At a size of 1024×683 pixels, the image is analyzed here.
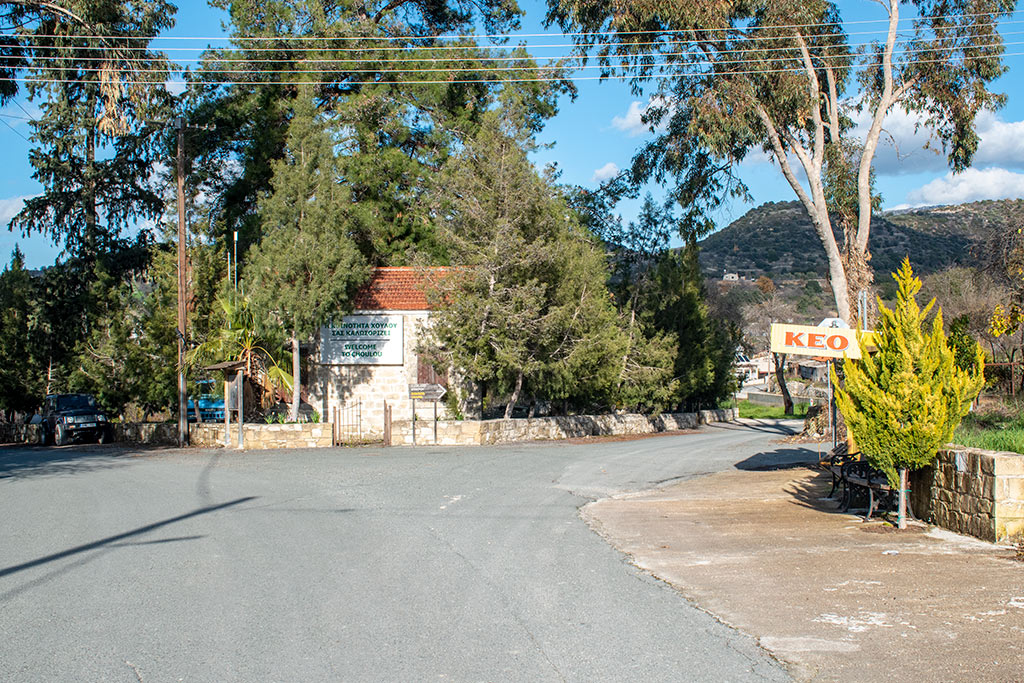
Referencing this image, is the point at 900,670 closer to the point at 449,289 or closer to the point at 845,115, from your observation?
the point at 449,289

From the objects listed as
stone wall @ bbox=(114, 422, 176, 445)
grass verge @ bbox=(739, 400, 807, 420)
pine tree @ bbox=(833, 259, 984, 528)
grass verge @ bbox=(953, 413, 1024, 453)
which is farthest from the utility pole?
grass verge @ bbox=(739, 400, 807, 420)

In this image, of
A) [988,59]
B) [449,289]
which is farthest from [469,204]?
[988,59]

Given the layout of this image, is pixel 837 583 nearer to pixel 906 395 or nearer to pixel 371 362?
pixel 906 395

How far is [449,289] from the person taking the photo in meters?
28.3

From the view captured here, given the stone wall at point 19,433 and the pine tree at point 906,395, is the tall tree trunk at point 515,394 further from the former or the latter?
the pine tree at point 906,395

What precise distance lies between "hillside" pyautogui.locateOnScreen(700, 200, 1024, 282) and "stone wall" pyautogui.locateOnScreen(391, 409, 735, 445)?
244ft

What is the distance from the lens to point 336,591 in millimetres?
7945

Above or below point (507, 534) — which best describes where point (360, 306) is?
above

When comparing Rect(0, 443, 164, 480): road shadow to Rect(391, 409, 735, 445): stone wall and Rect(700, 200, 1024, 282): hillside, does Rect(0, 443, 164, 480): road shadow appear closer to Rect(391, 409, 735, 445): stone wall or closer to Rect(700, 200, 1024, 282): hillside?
Rect(391, 409, 735, 445): stone wall

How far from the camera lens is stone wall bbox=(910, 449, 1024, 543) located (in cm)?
932

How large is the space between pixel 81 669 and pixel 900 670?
17.3 ft

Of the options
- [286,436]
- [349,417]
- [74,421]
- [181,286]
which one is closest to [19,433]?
[74,421]

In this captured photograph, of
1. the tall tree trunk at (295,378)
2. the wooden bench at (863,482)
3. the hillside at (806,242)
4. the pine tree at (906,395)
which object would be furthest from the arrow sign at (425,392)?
the hillside at (806,242)

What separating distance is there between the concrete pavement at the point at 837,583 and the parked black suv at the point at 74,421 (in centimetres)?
2435
